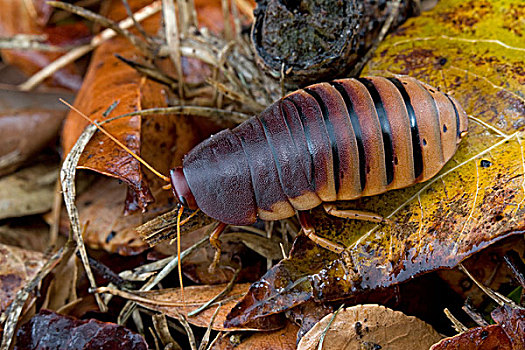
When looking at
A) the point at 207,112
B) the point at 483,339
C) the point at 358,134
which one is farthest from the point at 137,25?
the point at 483,339

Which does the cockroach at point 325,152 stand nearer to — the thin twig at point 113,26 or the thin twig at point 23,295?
the thin twig at point 23,295

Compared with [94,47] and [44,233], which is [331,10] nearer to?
[94,47]

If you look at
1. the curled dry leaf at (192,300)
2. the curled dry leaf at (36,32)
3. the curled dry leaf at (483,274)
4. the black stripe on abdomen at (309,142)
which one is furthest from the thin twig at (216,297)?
the curled dry leaf at (36,32)

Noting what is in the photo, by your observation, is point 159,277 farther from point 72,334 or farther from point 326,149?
point 326,149

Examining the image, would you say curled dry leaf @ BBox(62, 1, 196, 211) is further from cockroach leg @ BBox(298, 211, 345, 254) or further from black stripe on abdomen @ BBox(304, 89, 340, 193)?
black stripe on abdomen @ BBox(304, 89, 340, 193)

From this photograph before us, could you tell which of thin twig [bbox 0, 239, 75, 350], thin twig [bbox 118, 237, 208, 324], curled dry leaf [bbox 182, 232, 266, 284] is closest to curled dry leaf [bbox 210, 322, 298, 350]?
curled dry leaf [bbox 182, 232, 266, 284]
